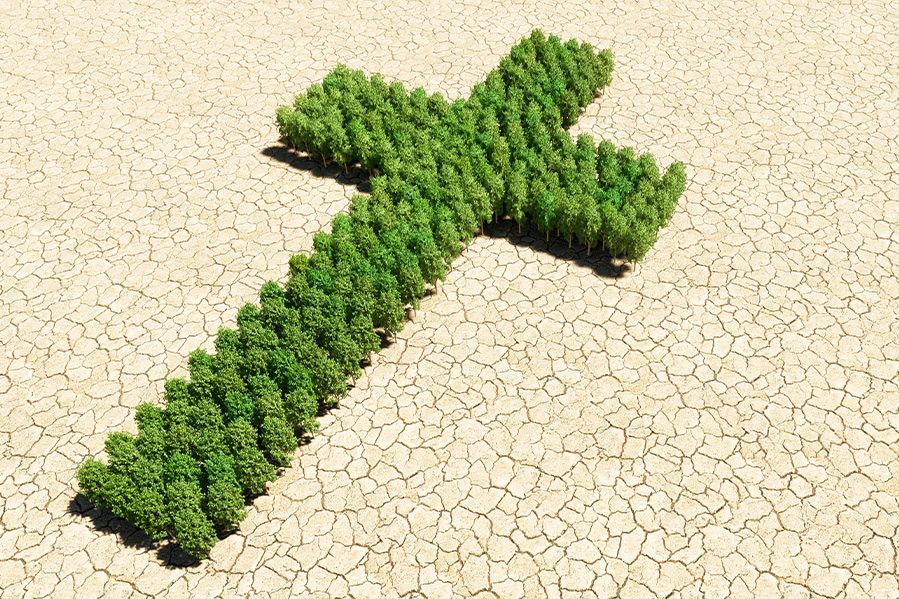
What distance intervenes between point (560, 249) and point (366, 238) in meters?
3.50

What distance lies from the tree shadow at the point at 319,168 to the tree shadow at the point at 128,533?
744 cm

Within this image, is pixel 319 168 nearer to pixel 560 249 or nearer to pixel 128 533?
pixel 560 249

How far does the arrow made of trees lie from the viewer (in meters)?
10.1

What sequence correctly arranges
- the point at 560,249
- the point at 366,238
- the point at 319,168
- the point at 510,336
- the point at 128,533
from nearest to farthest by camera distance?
the point at 128,533 < the point at 510,336 < the point at 366,238 < the point at 560,249 < the point at 319,168

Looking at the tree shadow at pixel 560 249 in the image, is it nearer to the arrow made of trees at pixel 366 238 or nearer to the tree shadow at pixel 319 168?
the arrow made of trees at pixel 366 238

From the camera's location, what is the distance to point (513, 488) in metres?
10.5

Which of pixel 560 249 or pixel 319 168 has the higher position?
pixel 560 249

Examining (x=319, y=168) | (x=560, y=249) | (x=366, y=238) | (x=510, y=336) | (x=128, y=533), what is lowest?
(x=128, y=533)

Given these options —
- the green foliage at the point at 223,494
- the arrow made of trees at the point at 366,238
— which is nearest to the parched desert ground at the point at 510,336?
the green foliage at the point at 223,494

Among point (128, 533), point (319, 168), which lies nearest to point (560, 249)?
point (319, 168)

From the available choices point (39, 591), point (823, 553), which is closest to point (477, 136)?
point (823, 553)

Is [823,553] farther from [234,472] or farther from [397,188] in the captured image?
[397,188]

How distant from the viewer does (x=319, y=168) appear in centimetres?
1606

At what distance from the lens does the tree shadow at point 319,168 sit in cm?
1570
